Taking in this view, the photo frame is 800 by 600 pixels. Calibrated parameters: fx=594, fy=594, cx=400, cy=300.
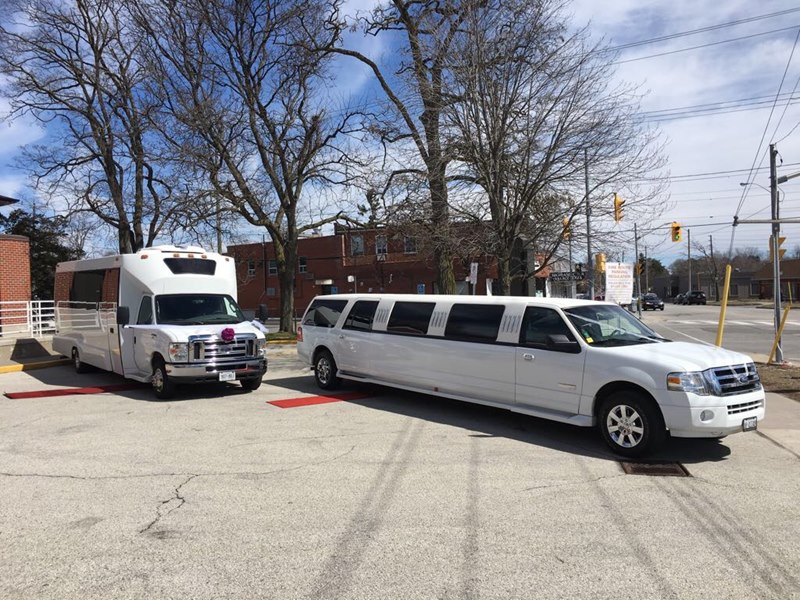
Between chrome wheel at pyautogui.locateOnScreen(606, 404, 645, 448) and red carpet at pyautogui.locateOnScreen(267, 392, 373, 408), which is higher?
chrome wheel at pyautogui.locateOnScreen(606, 404, 645, 448)

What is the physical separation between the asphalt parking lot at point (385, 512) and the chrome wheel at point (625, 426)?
11.9 inches

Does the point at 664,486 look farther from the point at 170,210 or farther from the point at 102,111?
the point at 102,111

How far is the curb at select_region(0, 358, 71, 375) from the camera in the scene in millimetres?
15370

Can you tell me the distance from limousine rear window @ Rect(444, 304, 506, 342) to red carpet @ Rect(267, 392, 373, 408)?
2.59m

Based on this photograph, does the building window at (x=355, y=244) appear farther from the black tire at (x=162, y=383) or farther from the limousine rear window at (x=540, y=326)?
the limousine rear window at (x=540, y=326)

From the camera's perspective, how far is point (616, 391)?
690 centimetres

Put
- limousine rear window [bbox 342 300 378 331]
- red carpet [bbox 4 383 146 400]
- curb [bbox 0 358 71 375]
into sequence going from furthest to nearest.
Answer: curb [bbox 0 358 71 375], red carpet [bbox 4 383 146 400], limousine rear window [bbox 342 300 378 331]

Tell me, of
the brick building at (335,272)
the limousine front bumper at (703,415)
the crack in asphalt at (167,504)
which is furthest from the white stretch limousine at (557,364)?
the brick building at (335,272)

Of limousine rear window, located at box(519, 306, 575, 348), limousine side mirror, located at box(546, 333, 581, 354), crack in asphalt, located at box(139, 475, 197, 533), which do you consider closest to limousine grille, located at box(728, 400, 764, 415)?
limousine side mirror, located at box(546, 333, 581, 354)

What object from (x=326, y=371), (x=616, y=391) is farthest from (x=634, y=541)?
(x=326, y=371)

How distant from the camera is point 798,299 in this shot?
6956 cm

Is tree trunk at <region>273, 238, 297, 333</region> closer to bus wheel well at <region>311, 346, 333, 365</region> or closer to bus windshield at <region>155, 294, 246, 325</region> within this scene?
bus windshield at <region>155, 294, 246, 325</region>

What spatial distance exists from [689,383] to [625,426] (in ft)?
2.78

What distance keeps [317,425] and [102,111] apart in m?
23.6
